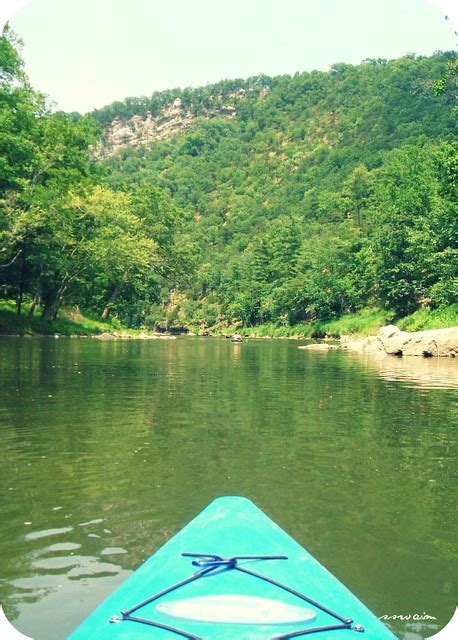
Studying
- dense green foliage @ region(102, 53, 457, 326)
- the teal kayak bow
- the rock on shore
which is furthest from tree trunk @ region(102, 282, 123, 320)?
the teal kayak bow

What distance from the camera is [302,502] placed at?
6586 millimetres

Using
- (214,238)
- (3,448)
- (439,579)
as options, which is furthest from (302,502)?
(214,238)

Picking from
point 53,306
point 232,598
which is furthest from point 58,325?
point 232,598

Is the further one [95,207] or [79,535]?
[95,207]

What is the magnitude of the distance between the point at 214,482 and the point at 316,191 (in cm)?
9902

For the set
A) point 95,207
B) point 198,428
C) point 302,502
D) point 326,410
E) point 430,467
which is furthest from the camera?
point 95,207

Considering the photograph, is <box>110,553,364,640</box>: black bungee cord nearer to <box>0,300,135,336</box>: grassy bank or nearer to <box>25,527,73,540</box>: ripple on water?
<box>25,527,73,540</box>: ripple on water

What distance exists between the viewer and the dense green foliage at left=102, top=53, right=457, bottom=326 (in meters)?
46.5

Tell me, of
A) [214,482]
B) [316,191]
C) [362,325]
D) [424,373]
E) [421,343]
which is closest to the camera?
[214,482]

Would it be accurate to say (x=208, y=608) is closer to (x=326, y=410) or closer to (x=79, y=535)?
(x=79, y=535)

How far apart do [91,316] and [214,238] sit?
75.2 meters

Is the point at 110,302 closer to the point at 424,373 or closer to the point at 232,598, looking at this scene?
the point at 424,373

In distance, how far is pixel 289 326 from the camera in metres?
70.8

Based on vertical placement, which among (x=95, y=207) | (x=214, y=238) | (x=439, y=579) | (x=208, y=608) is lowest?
(x=439, y=579)
